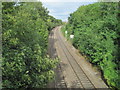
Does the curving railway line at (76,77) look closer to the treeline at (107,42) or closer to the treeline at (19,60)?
the treeline at (107,42)

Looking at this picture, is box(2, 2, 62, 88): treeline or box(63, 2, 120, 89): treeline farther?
box(63, 2, 120, 89): treeline

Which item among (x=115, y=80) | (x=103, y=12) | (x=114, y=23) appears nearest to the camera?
(x=115, y=80)

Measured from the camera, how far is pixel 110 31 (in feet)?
33.9

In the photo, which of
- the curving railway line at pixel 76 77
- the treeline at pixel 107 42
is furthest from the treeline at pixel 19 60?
the treeline at pixel 107 42

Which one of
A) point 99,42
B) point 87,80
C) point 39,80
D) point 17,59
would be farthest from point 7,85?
point 99,42

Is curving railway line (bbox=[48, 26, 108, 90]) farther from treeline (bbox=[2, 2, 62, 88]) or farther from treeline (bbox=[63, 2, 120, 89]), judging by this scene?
treeline (bbox=[2, 2, 62, 88])

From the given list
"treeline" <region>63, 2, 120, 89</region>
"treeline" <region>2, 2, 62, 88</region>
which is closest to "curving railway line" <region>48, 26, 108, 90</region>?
"treeline" <region>63, 2, 120, 89</region>

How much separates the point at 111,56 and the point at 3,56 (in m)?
6.47

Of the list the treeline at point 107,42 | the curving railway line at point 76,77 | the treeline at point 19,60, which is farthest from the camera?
the curving railway line at point 76,77

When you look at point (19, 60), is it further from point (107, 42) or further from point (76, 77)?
point (76, 77)

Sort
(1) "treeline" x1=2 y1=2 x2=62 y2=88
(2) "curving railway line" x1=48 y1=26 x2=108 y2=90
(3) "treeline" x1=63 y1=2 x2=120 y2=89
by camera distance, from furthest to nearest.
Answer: (2) "curving railway line" x1=48 y1=26 x2=108 y2=90, (3) "treeline" x1=63 y1=2 x2=120 y2=89, (1) "treeline" x1=2 y1=2 x2=62 y2=88

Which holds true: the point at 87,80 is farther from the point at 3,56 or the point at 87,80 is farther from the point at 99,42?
the point at 3,56

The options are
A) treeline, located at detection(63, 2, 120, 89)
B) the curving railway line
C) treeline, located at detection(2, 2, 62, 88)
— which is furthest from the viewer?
the curving railway line

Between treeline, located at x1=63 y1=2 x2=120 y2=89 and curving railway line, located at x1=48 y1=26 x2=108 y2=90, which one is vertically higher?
treeline, located at x1=63 y1=2 x2=120 y2=89
